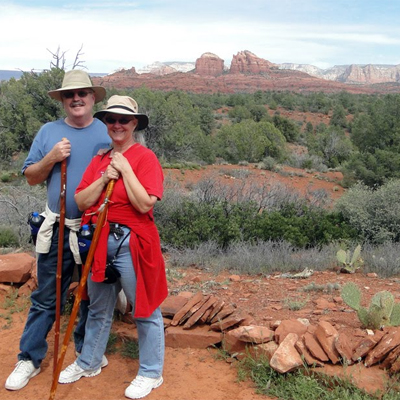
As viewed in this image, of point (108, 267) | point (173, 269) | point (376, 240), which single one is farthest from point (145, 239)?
point (376, 240)

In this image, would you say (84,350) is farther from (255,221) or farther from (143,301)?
(255,221)

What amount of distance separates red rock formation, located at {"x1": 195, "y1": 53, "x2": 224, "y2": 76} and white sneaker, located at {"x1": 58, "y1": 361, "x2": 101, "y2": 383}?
399 feet

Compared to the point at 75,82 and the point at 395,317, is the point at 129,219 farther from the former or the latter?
the point at 395,317

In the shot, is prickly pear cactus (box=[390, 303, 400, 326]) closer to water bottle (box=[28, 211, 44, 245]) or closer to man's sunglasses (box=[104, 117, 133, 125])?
man's sunglasses (box=[104, 117, 133, 125])

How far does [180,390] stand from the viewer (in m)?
3.25

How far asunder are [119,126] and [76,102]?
427 millimetres

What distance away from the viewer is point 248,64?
124 meters

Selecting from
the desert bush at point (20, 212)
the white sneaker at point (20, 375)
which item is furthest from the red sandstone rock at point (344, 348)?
the desert bush at point (20, 212)

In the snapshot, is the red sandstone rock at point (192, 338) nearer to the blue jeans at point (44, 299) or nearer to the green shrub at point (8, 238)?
the blue jeans at point (44, 299)

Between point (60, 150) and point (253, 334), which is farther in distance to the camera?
point (253, 334)

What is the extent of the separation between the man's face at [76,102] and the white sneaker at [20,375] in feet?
5.78

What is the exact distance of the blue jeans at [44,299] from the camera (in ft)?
10.6

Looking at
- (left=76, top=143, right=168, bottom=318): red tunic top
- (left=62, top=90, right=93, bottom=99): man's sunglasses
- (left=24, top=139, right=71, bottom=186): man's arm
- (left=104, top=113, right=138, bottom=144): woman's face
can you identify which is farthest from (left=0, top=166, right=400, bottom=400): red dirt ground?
(left=62, top=90, right=93, bottom=99): man's sunglasses

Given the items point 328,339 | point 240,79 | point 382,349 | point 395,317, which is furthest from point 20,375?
point 240,79
